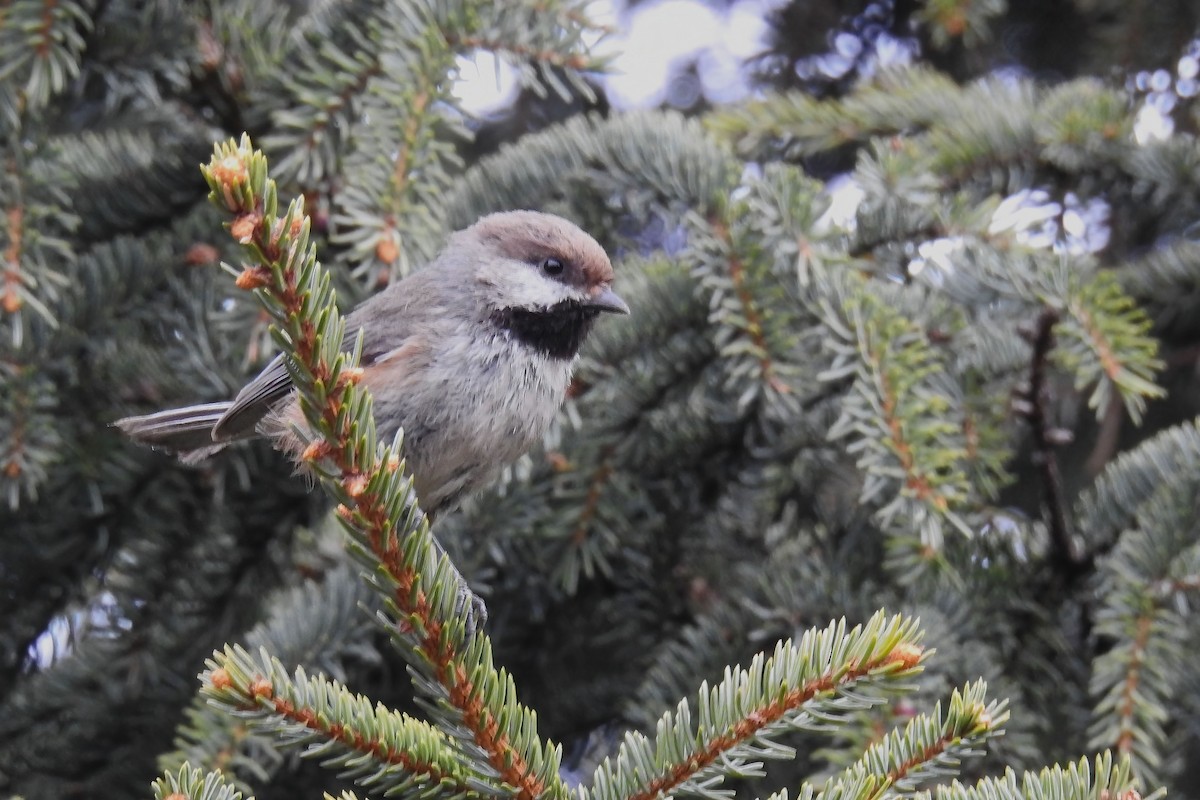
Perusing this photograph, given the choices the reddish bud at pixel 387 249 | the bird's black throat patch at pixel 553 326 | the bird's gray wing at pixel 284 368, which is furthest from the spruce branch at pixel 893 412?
the bird's gray wing at pixel 284 368

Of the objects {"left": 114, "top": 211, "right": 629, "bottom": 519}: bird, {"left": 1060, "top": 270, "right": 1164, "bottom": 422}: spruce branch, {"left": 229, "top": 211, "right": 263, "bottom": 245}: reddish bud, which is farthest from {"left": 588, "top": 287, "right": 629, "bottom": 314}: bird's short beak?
{"left": 229, "top": 211, "right": 263, "bottom": 245}: reddish bud

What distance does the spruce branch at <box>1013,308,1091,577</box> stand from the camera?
2.71m

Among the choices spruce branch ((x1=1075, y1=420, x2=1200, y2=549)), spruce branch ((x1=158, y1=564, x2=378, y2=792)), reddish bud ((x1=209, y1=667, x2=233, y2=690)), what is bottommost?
spruce branch ((x1=158, y1=564, x2=378, y2=792))

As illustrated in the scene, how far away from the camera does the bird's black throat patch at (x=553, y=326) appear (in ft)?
10.0

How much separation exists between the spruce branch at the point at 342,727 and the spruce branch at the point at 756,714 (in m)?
0.23

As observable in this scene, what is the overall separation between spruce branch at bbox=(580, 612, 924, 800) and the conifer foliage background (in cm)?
78

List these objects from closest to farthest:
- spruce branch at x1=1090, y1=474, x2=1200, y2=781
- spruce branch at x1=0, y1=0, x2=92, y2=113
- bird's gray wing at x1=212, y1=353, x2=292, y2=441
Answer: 1. spruce branch at x1=1090, y1=474, x2=1200, y2=781
2. spruce branch at x1=0, y1=0, x2=92, y2=113
3. bird's gray wing at x1=212, y1=353, x2=292, y2=441

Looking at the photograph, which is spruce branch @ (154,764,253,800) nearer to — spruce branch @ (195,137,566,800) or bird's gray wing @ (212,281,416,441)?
spruce branch @ (195,137,566,800)

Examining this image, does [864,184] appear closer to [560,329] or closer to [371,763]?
[560,329]

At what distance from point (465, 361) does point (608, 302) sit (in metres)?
0.39

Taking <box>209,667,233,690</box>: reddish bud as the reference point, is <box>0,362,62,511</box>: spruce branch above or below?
below

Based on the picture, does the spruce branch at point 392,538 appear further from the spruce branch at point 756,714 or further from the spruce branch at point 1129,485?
the spruce branch at point 1129,485

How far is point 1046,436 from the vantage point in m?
2.77

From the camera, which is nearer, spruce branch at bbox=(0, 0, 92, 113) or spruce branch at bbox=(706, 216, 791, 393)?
spruce branch at bbox=(0, 0, 92, 113)
